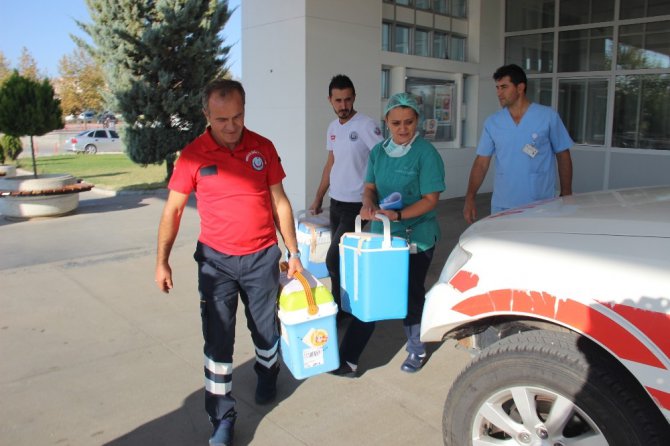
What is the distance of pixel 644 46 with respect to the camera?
33.0 feet

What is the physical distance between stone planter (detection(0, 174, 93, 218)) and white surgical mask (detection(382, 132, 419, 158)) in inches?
294

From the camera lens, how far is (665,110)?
989 cm

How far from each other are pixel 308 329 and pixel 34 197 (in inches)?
309

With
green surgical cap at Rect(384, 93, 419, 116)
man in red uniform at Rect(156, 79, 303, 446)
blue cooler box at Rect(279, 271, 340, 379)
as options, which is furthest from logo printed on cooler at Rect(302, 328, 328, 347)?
green surgical cap at Rect(384, 93, 419, 116)

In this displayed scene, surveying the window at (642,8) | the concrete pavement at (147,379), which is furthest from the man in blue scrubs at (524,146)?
the window at (642,8)

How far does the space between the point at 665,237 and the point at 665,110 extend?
9.01m

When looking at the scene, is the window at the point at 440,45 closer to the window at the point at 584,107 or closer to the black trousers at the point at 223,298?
the window at the point at 584,107

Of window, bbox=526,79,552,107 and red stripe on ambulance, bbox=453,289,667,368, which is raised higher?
window, bbox=526,79,552,107

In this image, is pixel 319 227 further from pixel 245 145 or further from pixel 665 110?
pixel 665 110

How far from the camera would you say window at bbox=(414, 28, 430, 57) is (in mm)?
10250

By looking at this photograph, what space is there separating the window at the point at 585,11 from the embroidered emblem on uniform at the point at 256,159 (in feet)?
30.6

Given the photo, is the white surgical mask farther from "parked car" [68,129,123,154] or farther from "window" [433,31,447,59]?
"parked car" [68,129,123,154]

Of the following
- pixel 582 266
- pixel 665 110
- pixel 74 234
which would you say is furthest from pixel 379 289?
pixel 665 110

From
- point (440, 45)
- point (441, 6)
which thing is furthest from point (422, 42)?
point (441, 6)
